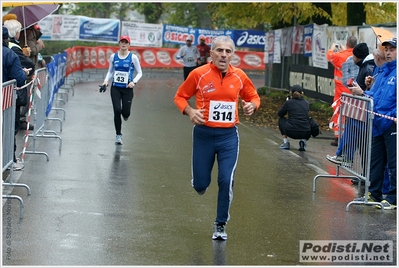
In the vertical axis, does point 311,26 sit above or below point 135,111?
above

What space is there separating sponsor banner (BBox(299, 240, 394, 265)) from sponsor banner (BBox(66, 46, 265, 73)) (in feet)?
82.5

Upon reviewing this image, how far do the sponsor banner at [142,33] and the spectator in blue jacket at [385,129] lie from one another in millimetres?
29438

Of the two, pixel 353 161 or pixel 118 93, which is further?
pixel 118 93

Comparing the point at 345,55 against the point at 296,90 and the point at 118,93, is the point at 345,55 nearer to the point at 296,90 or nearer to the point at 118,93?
the point at 296,90

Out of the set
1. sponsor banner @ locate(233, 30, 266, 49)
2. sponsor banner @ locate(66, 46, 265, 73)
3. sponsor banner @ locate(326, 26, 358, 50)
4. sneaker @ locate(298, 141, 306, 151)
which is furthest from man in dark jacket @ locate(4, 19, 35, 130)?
sponsor banner @ locate(233, 30, 266, 49)

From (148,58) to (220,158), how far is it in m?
31.8

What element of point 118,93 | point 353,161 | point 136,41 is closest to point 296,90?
point 118,93

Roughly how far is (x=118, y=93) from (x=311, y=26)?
10.1m

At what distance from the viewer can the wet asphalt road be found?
7.11 metres

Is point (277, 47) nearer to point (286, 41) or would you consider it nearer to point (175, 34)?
point (286, 41)

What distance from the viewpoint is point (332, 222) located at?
8.62 metres

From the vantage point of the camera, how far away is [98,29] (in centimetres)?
3762

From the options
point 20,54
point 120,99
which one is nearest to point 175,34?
point 120,99

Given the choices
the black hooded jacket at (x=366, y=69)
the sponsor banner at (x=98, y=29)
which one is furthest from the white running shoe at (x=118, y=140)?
the sponsor banner at (x=98, y=29)
